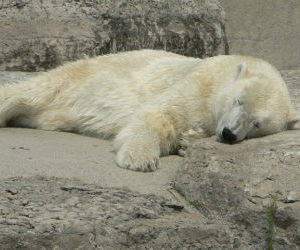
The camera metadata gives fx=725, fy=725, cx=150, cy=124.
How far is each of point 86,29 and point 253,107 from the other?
2176 mm

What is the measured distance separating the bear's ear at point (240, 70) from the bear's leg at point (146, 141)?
45 cm

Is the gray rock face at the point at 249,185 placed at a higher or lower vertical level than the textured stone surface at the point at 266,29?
higher

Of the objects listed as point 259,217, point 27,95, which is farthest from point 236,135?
point 27,95

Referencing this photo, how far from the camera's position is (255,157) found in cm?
336

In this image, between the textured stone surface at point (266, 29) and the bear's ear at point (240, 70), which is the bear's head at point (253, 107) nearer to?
the bear's ear at point (240, 70)

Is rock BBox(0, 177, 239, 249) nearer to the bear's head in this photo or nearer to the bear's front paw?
the bear's front paw

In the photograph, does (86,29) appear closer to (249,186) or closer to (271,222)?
(249,186)

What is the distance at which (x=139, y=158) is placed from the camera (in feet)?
12.3

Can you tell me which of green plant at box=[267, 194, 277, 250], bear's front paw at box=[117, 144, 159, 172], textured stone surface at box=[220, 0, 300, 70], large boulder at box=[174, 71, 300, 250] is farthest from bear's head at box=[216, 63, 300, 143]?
textured stone surface at box=[220, 0, 300, 70]

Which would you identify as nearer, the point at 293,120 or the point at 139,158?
the point at 139,158

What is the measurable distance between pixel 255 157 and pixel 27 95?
2.06 metres

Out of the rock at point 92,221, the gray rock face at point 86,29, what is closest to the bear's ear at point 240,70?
the rock at point 92,221

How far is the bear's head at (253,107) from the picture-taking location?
392cm

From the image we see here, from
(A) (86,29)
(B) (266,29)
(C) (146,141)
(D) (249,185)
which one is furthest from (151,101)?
(B) (266,29)
